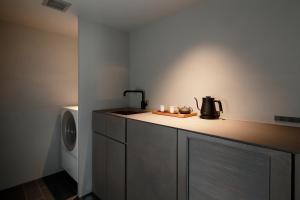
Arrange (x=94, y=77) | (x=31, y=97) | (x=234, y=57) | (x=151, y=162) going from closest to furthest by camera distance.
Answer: (x=151, y=162)
(x=234, y=57)
(x=94, y=77)
(x=31, y=97)

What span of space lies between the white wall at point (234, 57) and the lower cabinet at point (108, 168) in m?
0.81

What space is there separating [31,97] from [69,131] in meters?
0.72

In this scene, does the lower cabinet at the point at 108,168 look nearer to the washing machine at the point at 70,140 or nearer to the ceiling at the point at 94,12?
the washing machine at the point at 70,140

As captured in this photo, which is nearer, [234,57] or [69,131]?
[234,57]

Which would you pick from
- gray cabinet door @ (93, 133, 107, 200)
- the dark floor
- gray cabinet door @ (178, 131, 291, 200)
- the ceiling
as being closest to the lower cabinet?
gray cabinet door @ (93, 133, 107, 200)

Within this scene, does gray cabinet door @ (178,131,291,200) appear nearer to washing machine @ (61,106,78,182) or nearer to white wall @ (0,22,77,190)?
washing machine @ (61,106,78,182)

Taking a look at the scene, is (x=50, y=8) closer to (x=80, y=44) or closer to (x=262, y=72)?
(x=80, y=44)

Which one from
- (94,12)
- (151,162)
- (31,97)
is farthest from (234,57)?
(31,97)

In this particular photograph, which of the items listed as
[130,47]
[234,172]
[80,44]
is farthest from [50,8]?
[234,172]

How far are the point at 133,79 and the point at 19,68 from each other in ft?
5.13

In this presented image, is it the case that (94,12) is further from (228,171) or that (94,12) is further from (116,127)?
(228,171)

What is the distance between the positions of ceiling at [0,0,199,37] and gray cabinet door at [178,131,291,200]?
144cm

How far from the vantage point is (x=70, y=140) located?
7.93 ft

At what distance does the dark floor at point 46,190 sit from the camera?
2072 millimetres
